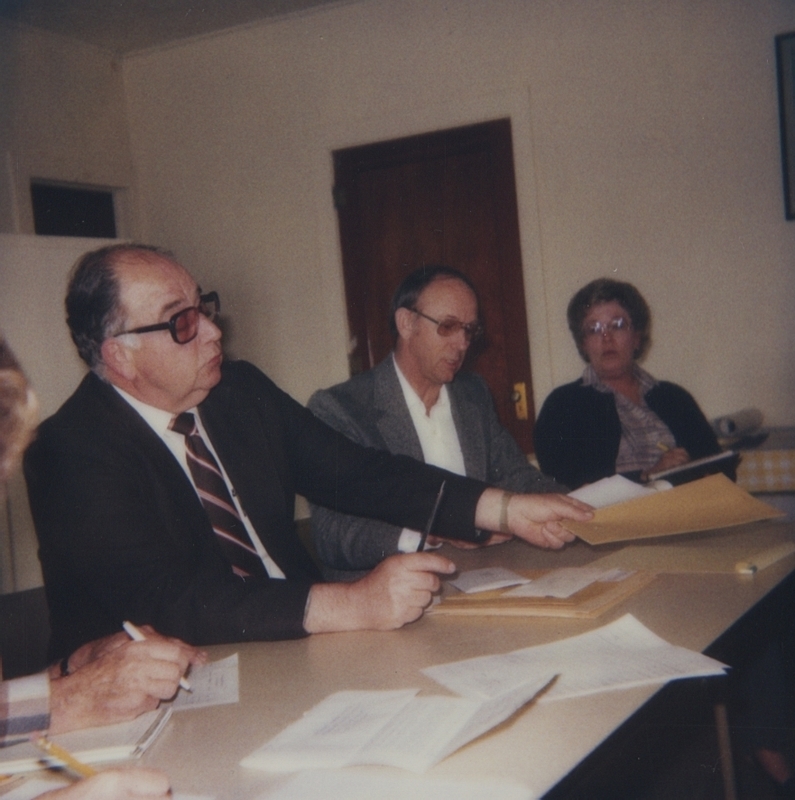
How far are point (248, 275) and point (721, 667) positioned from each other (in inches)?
155

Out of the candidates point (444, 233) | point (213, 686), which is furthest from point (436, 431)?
point (444, 233)

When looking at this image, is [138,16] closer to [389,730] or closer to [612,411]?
[612,411]

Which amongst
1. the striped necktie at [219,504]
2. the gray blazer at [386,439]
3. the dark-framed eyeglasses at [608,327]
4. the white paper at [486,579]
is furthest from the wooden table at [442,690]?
the dark-framed eyeglasses at [608,327]

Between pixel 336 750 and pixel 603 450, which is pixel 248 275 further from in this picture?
pixel 336 750

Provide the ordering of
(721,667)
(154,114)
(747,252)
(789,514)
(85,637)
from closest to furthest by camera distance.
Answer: (721,667) → (85,637) → (789,514) → (747,252) → (154,114)

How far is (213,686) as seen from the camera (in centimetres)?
135

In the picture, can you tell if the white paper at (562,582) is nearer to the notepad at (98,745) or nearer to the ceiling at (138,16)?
the notepad at (98,745)

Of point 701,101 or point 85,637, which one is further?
point 701,101

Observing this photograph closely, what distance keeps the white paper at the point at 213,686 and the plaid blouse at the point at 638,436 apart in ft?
6.84

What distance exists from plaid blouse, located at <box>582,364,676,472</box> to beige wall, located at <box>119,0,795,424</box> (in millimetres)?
671

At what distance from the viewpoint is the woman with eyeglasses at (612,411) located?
10.7 feet

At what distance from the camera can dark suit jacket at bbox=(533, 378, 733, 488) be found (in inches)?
128

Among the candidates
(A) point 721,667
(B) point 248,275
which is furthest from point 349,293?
(A) point 721,667

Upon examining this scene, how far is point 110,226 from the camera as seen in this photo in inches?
195
